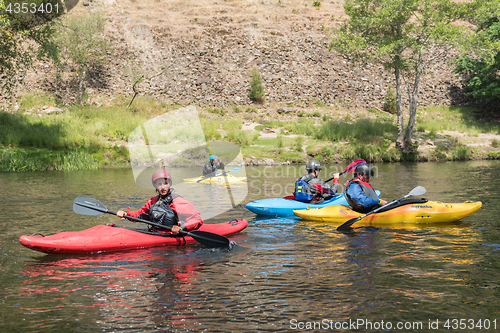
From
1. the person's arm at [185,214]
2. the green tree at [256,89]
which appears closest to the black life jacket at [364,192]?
the person's arm at [185,214]

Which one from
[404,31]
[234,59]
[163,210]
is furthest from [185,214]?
[234,59]

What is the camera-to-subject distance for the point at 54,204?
1180 centimetres

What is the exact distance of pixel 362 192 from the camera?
876 centimetres

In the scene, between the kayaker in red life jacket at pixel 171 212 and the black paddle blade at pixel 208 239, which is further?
the kayaker in red life jacket at pixel 171 212

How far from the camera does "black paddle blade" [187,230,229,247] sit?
23.2 ft

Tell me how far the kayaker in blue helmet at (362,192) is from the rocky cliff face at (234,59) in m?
28.2

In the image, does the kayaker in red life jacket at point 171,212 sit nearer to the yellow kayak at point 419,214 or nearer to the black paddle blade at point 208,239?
the black paddle blade at point 208,239

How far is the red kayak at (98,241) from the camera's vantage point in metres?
6.58

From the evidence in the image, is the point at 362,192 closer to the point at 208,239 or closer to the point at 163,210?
the point at 208,239

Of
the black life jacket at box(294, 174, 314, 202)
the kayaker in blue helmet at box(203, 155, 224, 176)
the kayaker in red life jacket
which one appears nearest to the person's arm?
the kayaker in red life jacket

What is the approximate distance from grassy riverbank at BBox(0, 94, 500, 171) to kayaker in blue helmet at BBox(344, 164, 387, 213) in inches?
600

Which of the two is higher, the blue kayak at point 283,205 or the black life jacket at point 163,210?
the black life jacket at point 163,210

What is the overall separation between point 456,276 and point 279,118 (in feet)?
90.7

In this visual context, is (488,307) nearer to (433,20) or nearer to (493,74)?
(433,20)
